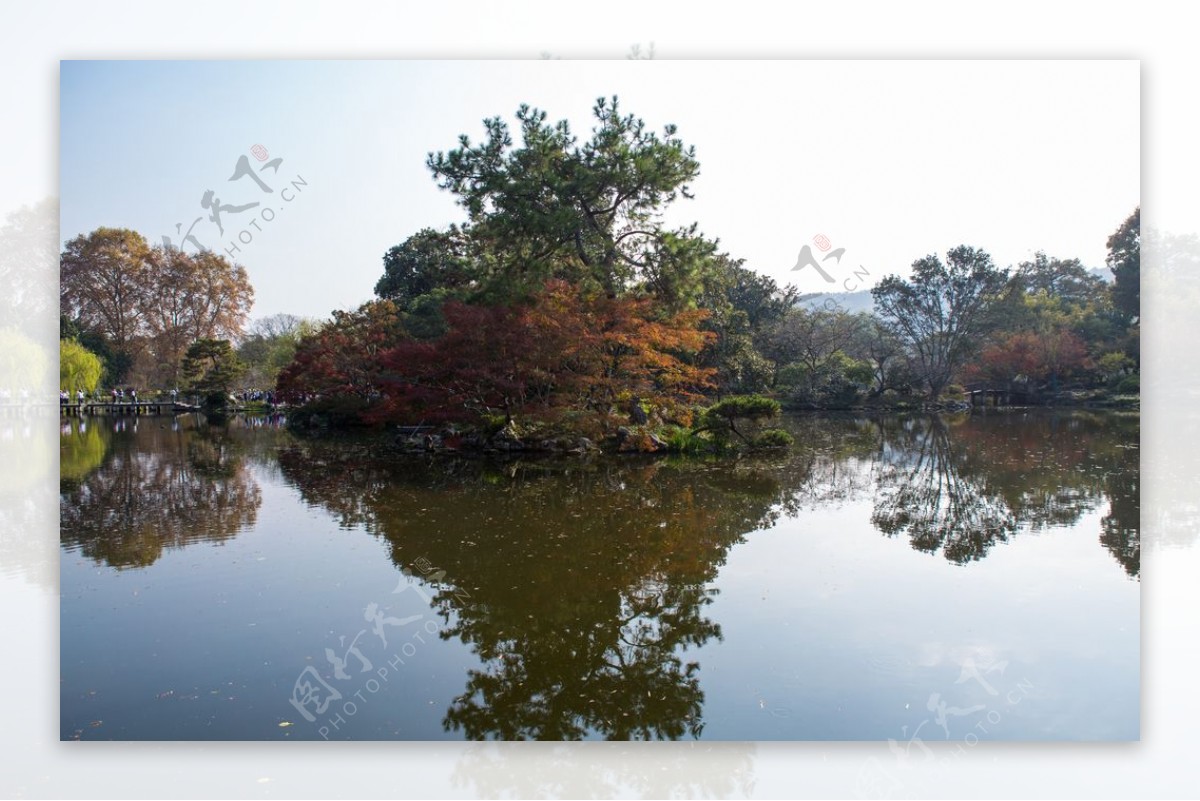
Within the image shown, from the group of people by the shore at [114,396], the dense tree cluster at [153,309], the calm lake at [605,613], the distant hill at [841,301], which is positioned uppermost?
the distant hill at [841,301]

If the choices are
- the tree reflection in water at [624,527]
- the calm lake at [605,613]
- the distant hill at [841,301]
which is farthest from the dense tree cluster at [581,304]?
the distant hill at [841,301]

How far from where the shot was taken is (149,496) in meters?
6.97

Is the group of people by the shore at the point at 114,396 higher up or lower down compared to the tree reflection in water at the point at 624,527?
higher up

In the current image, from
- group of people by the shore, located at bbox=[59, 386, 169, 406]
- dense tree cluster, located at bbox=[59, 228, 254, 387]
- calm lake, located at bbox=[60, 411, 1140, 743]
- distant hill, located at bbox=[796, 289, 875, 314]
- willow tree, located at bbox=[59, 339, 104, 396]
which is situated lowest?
calm lake, located at bbox=[60, 411, 1140, 743]

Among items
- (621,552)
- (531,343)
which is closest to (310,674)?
(621,552)

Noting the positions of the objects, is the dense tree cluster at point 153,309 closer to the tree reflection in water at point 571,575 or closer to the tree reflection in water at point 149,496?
the tree reflection in water at point 149,496

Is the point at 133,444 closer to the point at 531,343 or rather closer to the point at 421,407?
the point at 421,407

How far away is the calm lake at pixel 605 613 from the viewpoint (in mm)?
2832

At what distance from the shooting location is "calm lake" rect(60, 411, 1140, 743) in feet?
9.29

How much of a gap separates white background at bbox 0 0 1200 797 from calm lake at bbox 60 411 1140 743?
110mm

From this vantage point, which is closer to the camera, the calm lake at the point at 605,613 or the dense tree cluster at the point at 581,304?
the calm lake at the point at 605,613

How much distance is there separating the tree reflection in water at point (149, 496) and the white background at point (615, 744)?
492 mm

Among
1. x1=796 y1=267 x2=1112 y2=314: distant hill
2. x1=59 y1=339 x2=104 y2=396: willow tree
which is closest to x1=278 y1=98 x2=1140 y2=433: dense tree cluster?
x1=59 y1=339 x2=104 y2=396: willow tree

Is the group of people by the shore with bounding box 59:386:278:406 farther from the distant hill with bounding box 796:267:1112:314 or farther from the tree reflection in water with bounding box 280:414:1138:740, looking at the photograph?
the distant hill with bounding box 796:267:1112:314
